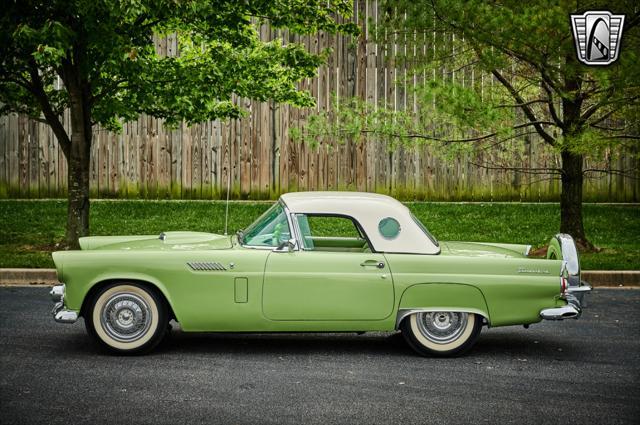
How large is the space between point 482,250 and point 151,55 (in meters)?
7.92

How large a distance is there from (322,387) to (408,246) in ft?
5.38

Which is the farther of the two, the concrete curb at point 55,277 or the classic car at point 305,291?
the concrete curb at point 55,277

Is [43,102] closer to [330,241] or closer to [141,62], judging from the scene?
[141,62]

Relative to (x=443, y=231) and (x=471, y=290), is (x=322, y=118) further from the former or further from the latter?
(x=471, y=290)

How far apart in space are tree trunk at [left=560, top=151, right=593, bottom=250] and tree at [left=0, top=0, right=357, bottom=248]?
12.4 ft

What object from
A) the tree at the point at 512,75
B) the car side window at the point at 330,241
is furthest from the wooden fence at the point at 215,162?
the car side window at the point at 330,241

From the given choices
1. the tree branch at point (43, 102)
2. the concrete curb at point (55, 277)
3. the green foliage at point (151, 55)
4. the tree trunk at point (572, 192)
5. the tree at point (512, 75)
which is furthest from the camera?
the tree trunk at point (572, 192)

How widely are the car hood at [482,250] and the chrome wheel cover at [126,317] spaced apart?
2466mm

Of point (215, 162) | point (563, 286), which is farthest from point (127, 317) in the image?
point (215, 162)

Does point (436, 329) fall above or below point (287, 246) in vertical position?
below

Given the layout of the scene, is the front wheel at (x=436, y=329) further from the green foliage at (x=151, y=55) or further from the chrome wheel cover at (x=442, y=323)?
the green foliage at (x=151, y=55)

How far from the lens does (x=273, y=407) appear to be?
247 inches

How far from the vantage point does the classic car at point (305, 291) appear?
7781 mm

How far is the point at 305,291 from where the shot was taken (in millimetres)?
7785
